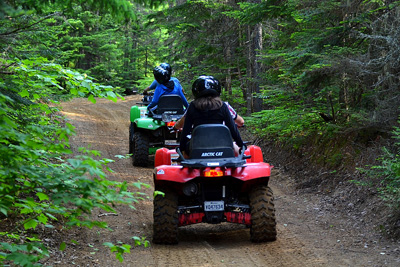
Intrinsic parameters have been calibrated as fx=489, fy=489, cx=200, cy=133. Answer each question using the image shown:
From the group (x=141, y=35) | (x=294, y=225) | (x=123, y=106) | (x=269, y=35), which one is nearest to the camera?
(x=294, y=225)

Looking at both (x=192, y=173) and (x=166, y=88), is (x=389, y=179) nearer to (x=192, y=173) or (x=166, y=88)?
(x=192, y=173)

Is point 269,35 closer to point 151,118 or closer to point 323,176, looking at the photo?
point 151,118

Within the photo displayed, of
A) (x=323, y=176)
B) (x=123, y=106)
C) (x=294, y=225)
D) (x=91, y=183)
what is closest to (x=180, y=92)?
(x=323, y=176)

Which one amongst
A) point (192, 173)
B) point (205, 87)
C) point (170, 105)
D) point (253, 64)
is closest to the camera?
point (192, 173)

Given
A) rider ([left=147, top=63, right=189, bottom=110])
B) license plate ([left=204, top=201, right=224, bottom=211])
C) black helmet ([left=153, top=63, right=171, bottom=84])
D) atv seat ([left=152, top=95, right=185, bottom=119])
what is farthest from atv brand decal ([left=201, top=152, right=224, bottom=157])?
black helmet ([left=153, top=63, right=171, bottom=84])

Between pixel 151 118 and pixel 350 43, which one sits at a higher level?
pixel 350 43

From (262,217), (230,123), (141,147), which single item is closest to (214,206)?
(262,217)

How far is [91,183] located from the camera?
3650mm

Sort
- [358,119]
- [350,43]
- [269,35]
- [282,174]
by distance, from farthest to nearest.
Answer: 1. [269,35]
2. [282,174]
3. [350,43]
4. [358,119]

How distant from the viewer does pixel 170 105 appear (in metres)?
11.6

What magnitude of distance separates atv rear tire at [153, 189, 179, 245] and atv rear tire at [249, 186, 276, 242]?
1047 mm

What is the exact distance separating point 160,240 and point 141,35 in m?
36.0

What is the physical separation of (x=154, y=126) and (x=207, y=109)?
4985 millimetres

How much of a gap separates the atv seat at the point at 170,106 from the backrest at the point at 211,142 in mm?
4935
